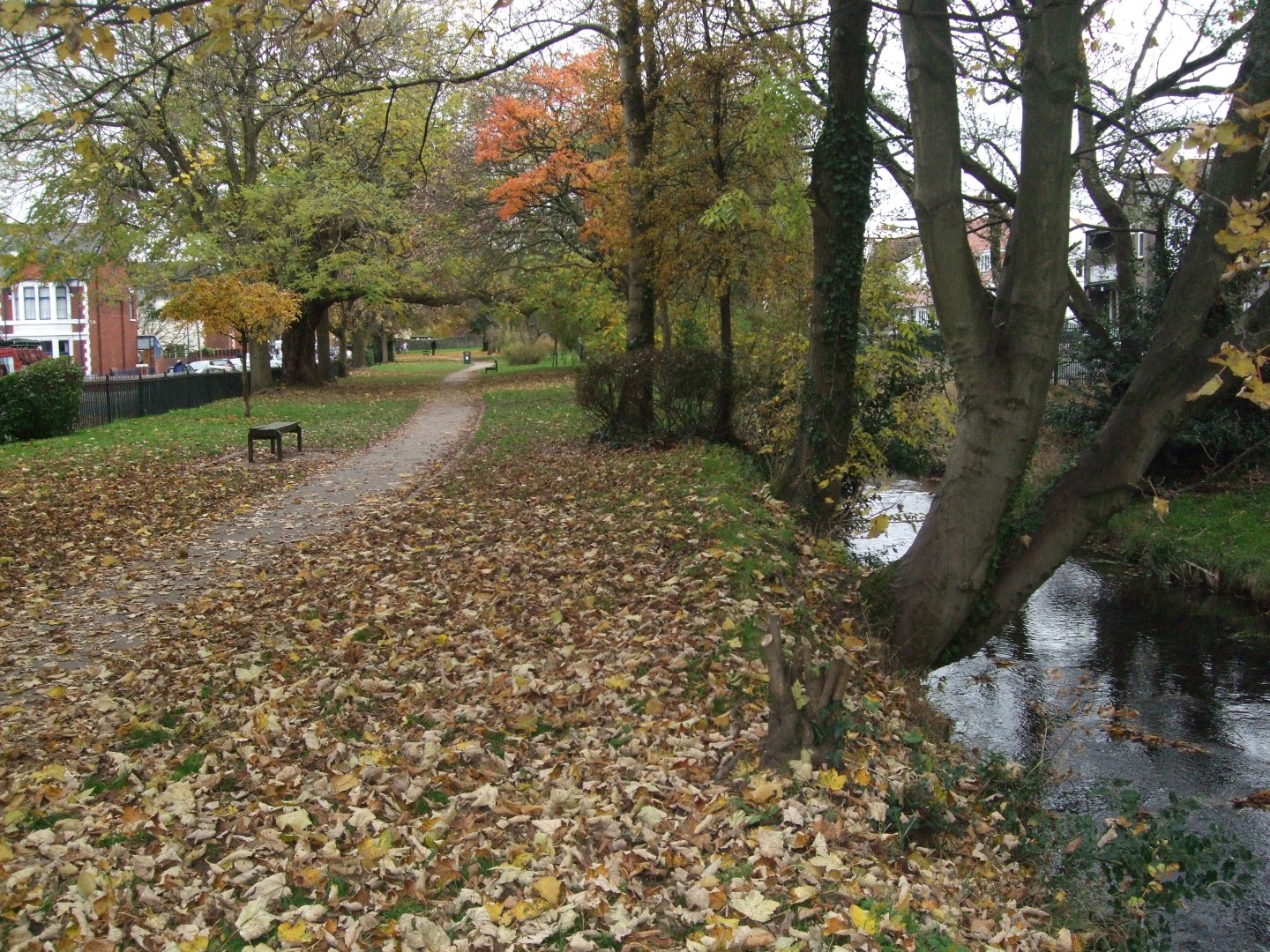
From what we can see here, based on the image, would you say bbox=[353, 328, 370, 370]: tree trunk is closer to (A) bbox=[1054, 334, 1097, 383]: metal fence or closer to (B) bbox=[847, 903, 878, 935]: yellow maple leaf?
(A) bbox=[1054, 334, 1097, 383]: metal fence

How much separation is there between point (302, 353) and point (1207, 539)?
31207 millimetres

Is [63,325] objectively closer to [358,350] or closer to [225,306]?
[358,350]

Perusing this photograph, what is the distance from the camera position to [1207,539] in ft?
44.6

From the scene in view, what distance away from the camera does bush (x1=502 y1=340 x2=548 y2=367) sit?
181ft

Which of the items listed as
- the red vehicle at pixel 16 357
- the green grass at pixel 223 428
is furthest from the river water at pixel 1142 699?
the red vehicle at pixel 16 357

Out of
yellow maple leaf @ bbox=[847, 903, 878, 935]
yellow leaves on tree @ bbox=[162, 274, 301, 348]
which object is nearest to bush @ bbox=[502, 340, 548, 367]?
yellow leaves on tree @ bbox=[162, 274, 301, 348]

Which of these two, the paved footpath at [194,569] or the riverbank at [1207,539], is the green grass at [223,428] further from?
the riverbank at [1207,539]

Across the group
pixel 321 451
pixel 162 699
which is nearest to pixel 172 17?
pixel 162 699

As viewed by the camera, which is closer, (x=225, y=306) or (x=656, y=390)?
(x=656, y=390)

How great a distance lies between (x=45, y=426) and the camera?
1977 centimetres

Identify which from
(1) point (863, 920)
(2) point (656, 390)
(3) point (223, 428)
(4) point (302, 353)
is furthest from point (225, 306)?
(1) point (863, 920)

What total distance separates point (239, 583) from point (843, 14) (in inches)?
293

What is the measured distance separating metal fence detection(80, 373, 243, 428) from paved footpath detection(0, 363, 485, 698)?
915 cm

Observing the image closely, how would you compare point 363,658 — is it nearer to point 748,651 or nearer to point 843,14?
point 748,651
